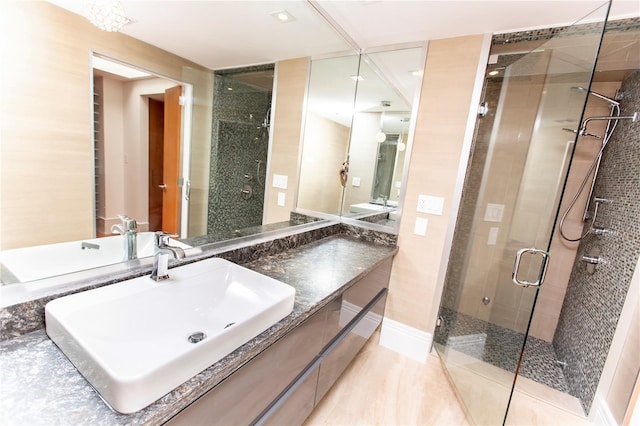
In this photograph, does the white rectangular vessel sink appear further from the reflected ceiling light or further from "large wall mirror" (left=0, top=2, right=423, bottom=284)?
the reflected ceiling light

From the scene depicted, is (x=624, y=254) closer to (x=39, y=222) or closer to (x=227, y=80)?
(x=227, y=80)

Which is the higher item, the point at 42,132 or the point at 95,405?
the point at 42,132

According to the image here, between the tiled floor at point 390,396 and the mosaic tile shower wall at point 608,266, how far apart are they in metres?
0.90

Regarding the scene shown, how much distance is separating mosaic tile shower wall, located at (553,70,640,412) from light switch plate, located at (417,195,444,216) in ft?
3.48

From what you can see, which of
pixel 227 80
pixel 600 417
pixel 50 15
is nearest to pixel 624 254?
pixel 600 417

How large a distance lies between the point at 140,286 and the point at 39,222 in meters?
0.35

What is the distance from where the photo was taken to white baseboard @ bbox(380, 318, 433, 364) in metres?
2.14

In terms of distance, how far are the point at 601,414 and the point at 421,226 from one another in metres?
1.47

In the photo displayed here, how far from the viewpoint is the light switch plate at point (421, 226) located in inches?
81.3

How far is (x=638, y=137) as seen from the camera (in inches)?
69.0

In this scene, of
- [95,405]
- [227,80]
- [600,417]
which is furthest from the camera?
[600,417]

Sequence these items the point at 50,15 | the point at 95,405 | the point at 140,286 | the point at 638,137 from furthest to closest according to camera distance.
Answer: the point at 638,137 → the point at 140,286 → the point at 50,15 → the point at 95,405

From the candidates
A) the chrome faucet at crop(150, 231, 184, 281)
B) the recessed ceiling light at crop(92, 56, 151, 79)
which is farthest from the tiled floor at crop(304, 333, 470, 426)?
the recessed ceiling light at crop(92, 56, 151, 79)

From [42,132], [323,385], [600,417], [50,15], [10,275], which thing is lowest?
[600,417]
